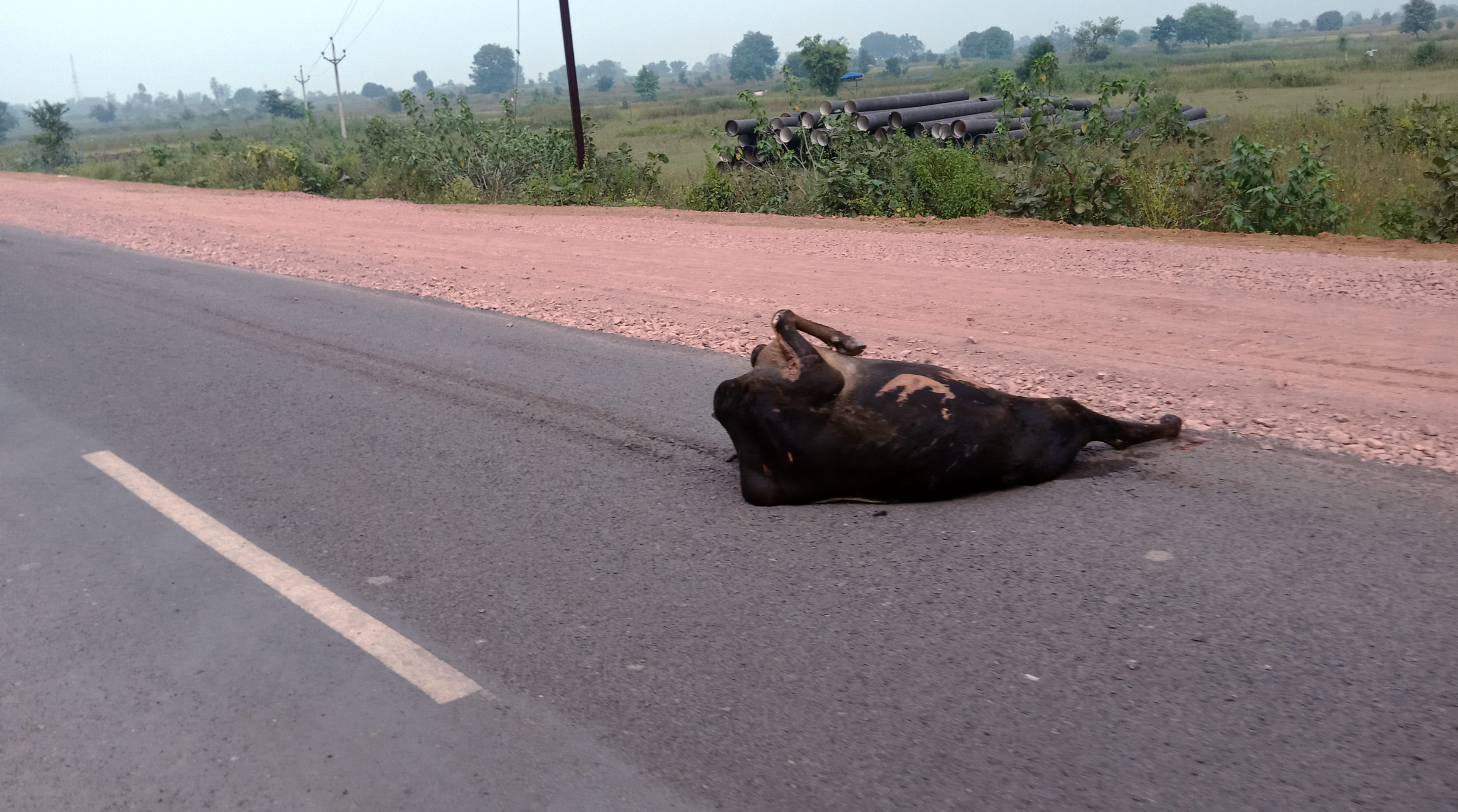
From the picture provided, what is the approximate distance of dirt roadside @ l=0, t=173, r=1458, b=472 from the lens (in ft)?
20.6

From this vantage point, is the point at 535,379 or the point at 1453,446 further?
the point at 535,379

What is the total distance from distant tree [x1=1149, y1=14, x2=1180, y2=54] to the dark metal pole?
114 metres

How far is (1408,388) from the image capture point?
6191 mm

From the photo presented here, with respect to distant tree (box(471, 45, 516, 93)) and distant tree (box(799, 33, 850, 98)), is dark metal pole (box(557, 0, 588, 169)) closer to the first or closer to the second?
distant tree (box(799, 33, 850, 98))

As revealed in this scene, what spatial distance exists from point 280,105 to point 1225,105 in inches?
4137

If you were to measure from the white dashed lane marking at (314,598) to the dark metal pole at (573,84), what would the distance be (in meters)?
17.4

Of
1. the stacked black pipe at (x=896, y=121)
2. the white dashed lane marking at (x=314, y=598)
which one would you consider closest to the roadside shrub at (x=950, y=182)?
the stacked black pipe at (x=896, y=121)

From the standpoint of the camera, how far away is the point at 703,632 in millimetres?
3701

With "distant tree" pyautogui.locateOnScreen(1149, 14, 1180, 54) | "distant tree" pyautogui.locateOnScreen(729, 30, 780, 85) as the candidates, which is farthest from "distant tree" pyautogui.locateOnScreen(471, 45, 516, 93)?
"distant tree" pyautogui.locateOnScreen(1149, 14, 1180, 54)

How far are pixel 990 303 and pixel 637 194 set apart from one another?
43.2 ft

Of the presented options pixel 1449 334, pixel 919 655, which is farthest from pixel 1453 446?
pixel 919 655

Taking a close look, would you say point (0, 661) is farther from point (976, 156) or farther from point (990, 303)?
point (976, 156)

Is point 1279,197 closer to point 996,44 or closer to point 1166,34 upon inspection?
point 1166,34

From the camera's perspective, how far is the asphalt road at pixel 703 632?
2895 mm
